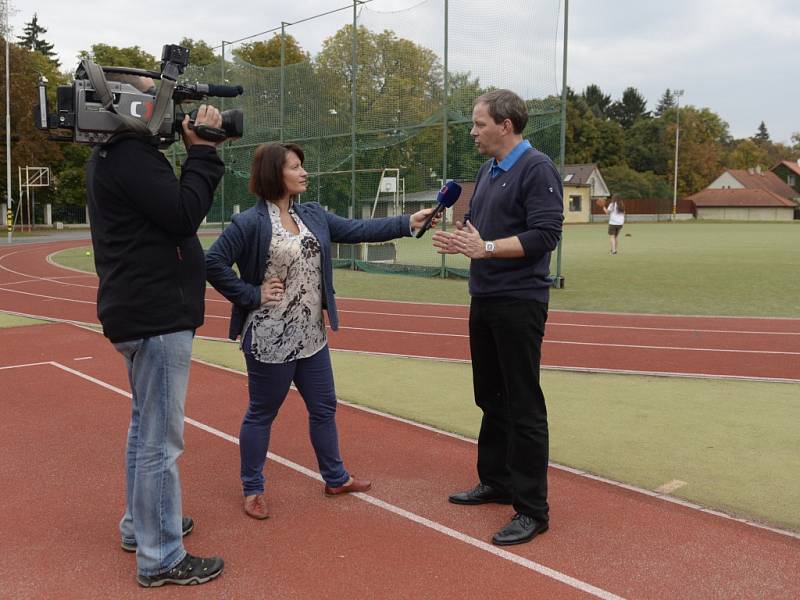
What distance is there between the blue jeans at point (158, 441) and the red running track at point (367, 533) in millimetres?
193

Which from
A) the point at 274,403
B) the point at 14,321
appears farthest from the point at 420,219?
the point at 14,321

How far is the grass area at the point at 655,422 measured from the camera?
459cm

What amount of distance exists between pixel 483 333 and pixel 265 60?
48830 millimetres

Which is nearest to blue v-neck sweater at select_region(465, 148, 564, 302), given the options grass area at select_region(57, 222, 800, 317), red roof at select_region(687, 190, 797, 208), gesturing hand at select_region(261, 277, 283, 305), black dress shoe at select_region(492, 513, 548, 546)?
gesturing hand at select_region(261, 277, 283, 305)

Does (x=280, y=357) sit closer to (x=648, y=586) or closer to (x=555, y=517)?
(x=555, y=517)

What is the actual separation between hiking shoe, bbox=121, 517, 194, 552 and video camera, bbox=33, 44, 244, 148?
6.06 feet

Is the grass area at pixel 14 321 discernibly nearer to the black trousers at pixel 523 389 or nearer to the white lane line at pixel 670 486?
the black trousers at pixel 523 389

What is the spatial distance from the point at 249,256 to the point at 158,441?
1.13 metres

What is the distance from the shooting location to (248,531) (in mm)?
3967

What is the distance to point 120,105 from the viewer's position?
9.91 feet

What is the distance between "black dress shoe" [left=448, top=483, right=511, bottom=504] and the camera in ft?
14.3

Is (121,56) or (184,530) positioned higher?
(121,56)

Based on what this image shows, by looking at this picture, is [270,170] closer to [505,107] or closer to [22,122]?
[505,107]

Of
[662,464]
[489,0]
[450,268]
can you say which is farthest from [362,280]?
[662,464]
